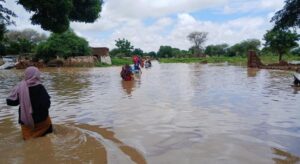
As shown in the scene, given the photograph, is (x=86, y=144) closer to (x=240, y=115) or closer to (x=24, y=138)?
(x=24, y=138)

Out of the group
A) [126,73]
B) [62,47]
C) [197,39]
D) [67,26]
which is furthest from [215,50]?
[126,73]

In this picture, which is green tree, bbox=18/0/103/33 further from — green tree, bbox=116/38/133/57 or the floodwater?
green tree, bbox=116/38/133/57

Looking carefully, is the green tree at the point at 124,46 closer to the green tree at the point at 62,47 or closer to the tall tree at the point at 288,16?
the green tree at the point at 62,47

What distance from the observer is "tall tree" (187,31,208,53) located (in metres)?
112

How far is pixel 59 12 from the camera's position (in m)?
21.9

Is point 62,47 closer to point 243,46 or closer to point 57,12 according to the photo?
point 57,12

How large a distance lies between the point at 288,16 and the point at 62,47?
46.0 meters

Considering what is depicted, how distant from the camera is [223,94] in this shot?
13.4m

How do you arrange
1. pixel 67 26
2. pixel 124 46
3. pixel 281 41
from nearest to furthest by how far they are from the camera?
pixel 67 26 → pixel 281 41 → pixel 124 46

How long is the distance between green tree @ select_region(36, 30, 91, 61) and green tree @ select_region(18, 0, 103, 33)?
2442 centimetres

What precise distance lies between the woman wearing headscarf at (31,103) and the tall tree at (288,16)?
15.5 feet

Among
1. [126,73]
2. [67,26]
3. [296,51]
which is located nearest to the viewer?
[126,73]

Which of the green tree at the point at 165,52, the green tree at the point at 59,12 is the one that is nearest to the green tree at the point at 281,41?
the green tree at the point at 59,12

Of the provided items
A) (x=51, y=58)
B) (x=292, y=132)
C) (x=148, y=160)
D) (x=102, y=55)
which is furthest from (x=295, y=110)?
(x=102, y=55)
